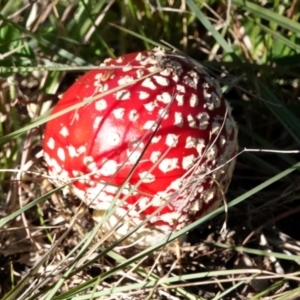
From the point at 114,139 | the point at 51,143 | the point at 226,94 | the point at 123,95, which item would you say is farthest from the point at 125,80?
the point at 226,94

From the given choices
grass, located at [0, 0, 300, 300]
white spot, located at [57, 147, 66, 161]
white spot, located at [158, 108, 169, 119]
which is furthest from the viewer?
grass, located at [0, 0, 300, 300]

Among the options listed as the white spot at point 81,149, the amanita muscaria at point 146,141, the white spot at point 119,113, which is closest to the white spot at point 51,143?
the amanita muscaria at point 146,141

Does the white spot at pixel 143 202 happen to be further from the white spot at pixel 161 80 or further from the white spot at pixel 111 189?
the white spot at pixel 161 80

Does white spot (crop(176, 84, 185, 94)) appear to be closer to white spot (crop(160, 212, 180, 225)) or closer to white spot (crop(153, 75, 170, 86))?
white spot (crop(153, 75, 170, 86))

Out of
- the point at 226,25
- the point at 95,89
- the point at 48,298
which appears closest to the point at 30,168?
the point at 95,89

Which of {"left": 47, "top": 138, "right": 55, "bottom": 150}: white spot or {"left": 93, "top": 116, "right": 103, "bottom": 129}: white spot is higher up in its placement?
{"left": 93, "top": 116, "right": 103, "bottom": 129}: white spot

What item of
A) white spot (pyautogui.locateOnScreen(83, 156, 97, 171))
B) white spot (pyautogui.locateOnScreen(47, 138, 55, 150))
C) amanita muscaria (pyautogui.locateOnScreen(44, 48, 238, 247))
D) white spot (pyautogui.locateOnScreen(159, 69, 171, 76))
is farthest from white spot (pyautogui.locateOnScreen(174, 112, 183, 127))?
white spot (pyautogui.locateOnScreen(47, 138, 55, 150))
